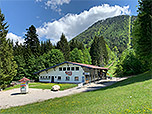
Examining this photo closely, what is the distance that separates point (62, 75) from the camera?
3177 centimetres

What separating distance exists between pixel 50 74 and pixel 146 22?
1112 inches

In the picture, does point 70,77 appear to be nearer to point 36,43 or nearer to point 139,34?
point 139,34

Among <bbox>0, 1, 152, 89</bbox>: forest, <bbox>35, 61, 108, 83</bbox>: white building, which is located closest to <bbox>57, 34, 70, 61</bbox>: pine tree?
<bbox>0, 1, 152, 89</bbox>: forest

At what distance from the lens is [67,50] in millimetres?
59125

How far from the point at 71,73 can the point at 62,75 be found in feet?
10.5

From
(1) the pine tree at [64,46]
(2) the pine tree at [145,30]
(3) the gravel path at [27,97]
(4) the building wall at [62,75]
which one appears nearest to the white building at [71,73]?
(4) the building wall at [62,75]

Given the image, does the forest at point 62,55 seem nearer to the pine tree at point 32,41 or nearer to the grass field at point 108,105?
the pine tree at point 32,41

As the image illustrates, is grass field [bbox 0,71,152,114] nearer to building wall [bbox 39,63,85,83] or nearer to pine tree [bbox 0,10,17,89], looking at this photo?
pine tree [bbox 0,10,17,89]

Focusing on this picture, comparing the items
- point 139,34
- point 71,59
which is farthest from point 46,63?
point 139,34

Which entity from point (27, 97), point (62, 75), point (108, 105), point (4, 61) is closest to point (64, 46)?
point (62, 75)

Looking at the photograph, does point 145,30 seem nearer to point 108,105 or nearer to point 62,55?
point 108,105

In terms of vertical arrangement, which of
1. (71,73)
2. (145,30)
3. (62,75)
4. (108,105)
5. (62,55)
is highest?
(62,55)

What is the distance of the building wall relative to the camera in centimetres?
2936

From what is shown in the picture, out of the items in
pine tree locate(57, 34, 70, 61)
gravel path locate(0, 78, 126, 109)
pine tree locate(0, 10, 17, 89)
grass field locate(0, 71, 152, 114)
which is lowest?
gravel path locate(0, 78, 126, 109)
